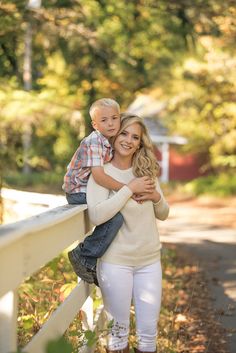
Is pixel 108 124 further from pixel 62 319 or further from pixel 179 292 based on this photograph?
pixel 179 292

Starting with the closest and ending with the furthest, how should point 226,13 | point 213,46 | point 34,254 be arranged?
point 34,254
point 226,13
point 213,46

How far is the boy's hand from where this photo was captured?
4145mm

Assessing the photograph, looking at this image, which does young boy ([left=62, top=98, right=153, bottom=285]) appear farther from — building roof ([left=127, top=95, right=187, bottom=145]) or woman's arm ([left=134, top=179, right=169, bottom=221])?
building roof ([left=127, top=95, right=187, bottom=145])

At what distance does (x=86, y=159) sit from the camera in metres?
4.27

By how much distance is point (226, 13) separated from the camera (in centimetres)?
1032

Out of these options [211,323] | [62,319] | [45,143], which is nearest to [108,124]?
[62,319]

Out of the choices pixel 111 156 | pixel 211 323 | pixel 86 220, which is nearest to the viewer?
pixel 111 156

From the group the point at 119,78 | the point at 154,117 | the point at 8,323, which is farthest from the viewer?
the point at 154,117

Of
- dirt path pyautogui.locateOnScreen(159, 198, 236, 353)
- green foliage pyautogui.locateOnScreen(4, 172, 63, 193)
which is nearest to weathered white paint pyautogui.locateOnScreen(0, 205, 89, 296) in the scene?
dirt path pyautogui.locateOnScreen(159, 198, 236, 353)

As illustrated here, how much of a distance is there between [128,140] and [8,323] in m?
1.85

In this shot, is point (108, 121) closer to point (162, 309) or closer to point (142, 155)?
point (142, 155)

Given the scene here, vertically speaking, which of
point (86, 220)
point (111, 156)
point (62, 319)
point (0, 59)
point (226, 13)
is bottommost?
point (62, 319)

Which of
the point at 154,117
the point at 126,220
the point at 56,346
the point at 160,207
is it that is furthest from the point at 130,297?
the point at 154,117

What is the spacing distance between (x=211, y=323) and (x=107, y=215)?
345 centimetres
